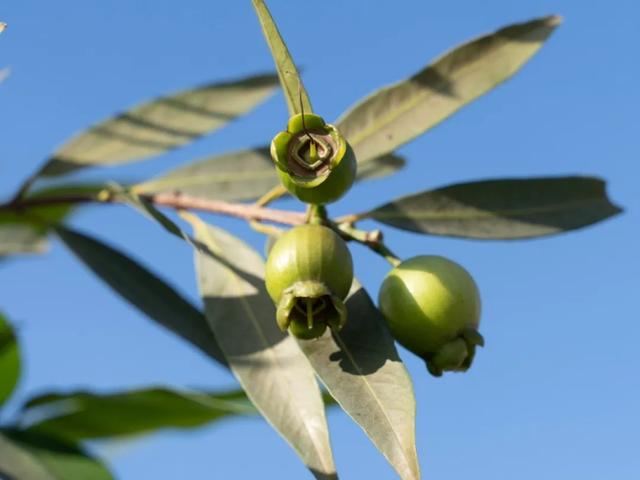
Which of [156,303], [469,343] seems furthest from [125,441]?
[469,343]

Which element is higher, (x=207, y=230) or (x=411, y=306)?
(x=207, y=230)

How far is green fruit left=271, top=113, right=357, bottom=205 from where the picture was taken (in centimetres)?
152

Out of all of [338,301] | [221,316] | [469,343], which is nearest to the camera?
[338,301]

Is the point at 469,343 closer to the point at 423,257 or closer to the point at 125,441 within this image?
the point at 423,257

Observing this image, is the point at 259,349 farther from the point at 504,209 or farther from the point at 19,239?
the point at 19,239

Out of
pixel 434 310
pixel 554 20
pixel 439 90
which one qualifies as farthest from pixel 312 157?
pixel 554 20

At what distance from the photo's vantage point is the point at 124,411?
214 centimetres

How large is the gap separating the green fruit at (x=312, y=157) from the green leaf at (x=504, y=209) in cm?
46

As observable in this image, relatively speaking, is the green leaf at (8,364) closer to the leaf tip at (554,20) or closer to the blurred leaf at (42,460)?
the blurred leaf at (42,460)

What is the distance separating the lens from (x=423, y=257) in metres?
1.71

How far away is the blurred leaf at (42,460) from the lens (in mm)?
1885

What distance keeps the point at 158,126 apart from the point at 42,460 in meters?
1.00

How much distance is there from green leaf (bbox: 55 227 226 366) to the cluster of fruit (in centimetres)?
33

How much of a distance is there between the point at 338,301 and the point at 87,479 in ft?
2.46
